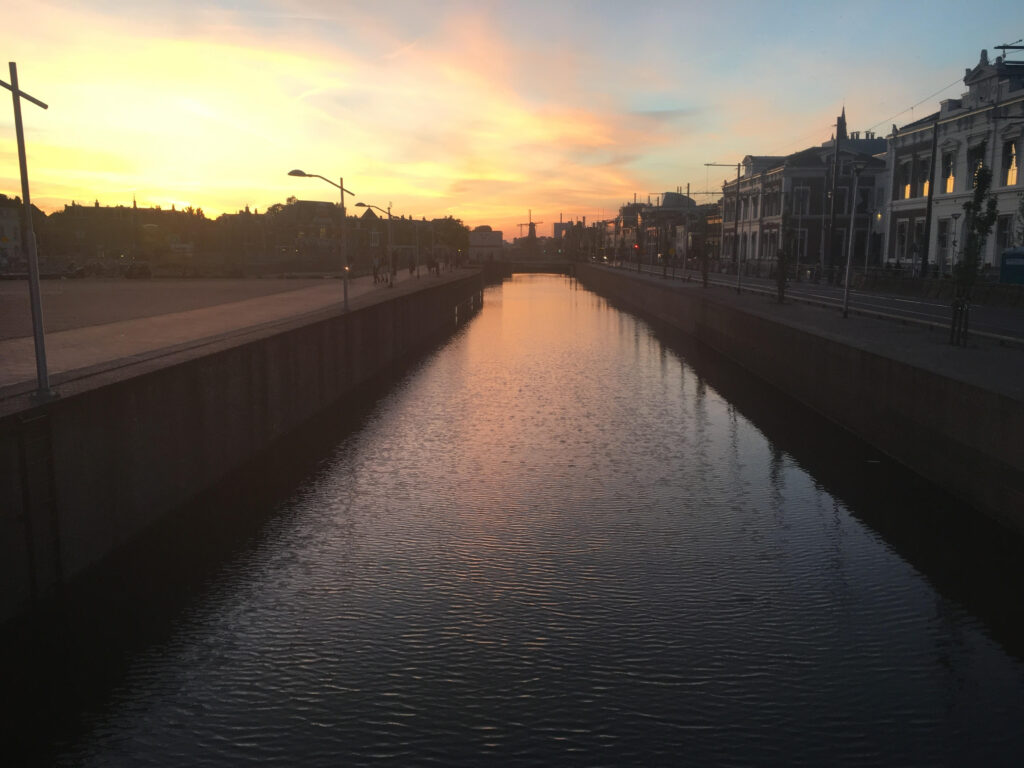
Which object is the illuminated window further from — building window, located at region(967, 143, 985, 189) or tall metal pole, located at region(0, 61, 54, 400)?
tall metal pole, located at region(0, 61, 54, 400)

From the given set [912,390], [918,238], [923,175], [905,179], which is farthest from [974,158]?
[912,390]

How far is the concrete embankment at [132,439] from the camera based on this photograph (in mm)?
9523

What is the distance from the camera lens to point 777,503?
15078 millimetres

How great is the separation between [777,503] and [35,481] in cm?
1112

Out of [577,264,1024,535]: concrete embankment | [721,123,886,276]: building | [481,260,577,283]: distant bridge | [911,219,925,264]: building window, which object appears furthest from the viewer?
[481,260,577,283]: distant bridge

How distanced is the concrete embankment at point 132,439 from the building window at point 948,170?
5120 centimetres

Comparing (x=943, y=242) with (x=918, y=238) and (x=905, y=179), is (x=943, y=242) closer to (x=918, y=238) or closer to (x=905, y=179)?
(x=918, y=238)

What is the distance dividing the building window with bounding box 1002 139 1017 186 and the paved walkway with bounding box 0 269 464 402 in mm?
40436

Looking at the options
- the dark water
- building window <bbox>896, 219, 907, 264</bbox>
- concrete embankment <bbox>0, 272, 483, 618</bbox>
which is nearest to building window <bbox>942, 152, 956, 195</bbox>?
building window <bbox>896, 219, 907, 264</bbox>

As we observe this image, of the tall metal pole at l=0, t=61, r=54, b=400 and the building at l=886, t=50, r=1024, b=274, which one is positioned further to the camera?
the building at l=886, t=50, r=1024, b=274

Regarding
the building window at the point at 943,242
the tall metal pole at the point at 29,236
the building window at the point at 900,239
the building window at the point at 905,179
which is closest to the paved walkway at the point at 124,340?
the tall metal pole at the point at 29,236

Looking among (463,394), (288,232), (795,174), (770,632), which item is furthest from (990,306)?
(288,232)

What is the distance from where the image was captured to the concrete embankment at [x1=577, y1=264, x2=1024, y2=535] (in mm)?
13359

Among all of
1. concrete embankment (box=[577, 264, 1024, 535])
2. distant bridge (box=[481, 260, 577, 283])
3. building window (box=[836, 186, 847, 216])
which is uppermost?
building window (box=[836, 186, 847, 216])
